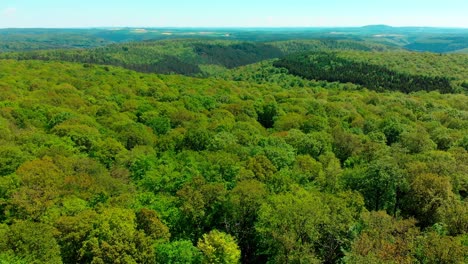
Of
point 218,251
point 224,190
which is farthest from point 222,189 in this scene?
point 218,251

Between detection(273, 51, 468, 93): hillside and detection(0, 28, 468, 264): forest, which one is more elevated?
detection(0, 28, 468, 264): forest

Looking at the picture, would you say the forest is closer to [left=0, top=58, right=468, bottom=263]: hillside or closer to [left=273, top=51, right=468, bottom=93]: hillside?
[left=0, top=58, right=468, bottom=263]: hillside

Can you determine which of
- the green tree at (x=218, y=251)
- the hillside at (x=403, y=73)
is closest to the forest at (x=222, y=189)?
the green tree at (x=218, y=251)

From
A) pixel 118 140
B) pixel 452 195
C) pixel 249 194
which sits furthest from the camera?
pixel 118 140

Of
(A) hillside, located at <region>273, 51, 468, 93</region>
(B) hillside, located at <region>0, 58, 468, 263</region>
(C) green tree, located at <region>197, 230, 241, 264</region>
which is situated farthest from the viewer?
(A) hillside, located at <region>273, 51, 468, 93</region>

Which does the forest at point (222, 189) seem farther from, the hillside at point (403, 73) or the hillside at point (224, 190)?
the hillside at point (403, 73)

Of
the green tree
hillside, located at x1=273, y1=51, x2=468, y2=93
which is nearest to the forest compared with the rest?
the green tree

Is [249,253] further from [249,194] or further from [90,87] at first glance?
[90,87]

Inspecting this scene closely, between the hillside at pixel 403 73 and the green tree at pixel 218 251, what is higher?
the green tree at pixel 218 251

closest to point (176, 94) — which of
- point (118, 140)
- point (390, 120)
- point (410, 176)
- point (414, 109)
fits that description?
point (118, 140)
